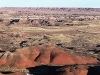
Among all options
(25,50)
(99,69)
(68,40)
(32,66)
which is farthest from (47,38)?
(99,69)

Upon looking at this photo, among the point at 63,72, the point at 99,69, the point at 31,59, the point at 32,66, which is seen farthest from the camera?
the point at 31,59

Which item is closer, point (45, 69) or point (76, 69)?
point (76, 69)

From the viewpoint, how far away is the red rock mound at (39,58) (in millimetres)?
49562

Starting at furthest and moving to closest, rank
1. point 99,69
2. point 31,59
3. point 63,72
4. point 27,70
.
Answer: point 31,59
point 27,70
point 99,69
point 63,72

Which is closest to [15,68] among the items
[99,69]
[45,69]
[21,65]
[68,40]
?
[21,65]

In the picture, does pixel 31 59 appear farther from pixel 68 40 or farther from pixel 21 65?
pixel 68 40

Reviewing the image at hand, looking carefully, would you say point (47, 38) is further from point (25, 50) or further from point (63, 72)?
point (63, 72)

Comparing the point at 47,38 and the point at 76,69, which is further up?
the point at 76,69

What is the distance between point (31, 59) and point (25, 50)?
3.49m

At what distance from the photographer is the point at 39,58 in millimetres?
53969

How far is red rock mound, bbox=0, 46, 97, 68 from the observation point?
49.6 meters

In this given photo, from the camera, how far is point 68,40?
9300 centimetres

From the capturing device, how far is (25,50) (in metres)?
56.1

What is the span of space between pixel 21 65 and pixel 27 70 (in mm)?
3036
